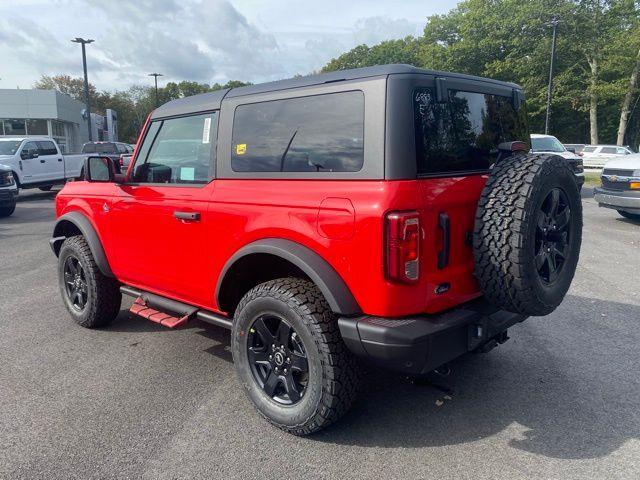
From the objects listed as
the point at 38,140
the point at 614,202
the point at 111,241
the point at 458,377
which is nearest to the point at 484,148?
the point at 458,377

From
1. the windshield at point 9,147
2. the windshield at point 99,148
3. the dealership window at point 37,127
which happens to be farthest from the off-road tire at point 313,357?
the dealership window at point 37,127

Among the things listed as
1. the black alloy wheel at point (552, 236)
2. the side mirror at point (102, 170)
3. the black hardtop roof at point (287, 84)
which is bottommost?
the black alloy wheel at point (552, 236)

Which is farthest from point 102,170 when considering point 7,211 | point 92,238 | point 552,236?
point 7,211

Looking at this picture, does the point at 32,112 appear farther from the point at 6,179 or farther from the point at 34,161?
the point at 6,179

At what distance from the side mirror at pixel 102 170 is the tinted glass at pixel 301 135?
1301 mm

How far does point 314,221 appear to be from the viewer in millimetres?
2850

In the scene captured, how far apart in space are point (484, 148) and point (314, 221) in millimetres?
1261

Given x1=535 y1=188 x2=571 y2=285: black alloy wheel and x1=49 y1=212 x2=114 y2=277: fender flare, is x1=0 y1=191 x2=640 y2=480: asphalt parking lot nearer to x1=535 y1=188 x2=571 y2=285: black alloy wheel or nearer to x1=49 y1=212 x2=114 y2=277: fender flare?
x1=49 y1=212 x2=114 y2=277: fender flare

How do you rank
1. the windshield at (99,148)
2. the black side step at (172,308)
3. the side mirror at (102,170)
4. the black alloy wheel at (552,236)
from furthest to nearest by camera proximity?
the windshield at (99,148), the side mirror at (102,170), the black side step at (172,308), the black alloy wheel at (552,236)

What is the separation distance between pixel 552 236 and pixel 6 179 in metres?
13.2

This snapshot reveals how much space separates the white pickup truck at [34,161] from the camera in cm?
1579

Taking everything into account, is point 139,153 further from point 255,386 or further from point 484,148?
point 484,148

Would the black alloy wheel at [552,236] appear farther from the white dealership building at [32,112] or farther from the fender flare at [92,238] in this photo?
the white dealership building at [32,112]

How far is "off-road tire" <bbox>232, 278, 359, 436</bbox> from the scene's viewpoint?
112 inches
